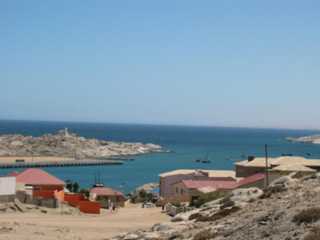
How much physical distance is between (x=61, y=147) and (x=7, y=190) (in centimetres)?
10896

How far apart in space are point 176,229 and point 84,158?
11496 cm

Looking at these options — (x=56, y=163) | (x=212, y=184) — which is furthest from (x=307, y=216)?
(x=56, y=163)

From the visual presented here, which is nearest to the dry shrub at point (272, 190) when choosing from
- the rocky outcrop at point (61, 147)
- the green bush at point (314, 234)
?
the green bush at point (314, 234)

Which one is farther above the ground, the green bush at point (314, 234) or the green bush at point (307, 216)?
the green bush at point (307, 216)

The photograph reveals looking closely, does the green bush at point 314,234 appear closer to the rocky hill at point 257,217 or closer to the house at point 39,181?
the rocky hill at point 257,217

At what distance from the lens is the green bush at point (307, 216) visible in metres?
13.0

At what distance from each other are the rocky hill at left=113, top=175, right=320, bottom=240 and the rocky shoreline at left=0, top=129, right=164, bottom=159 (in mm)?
113724

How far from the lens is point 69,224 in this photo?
2847cm

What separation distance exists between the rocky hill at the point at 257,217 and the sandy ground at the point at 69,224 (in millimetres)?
6924

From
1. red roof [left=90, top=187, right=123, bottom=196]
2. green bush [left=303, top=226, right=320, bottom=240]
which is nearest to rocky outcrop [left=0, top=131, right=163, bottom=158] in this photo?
red roof [left=90, top=187, right=123, bottom=196]

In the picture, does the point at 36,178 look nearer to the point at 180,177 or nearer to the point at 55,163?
the point at 180,177

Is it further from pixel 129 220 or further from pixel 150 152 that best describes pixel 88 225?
pixel 150 152

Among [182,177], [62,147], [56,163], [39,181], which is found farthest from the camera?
[62,147]

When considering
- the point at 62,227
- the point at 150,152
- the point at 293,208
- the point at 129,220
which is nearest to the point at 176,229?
the point at 293,208
